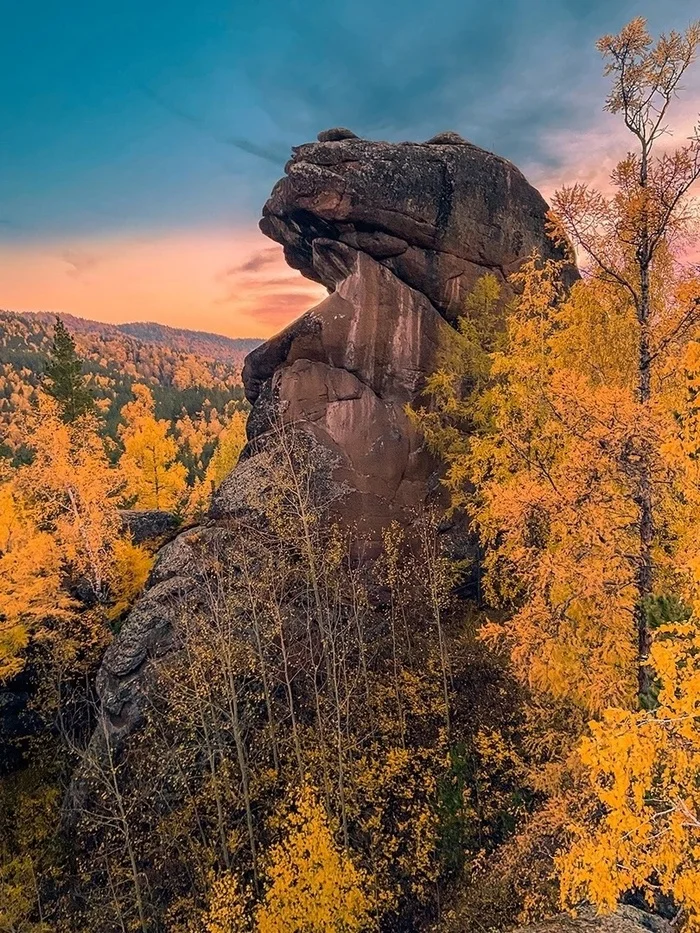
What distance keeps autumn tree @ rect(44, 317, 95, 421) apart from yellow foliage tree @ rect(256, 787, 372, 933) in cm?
2847

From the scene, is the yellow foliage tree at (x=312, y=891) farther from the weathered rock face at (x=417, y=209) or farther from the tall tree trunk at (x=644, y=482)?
the weathered rock face at (x=417, y=209)

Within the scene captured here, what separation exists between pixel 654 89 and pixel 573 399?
16.5 ft

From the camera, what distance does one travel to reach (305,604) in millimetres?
20297

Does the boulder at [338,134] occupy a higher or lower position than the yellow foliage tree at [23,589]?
higher

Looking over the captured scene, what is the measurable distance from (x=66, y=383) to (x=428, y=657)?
27.6 m

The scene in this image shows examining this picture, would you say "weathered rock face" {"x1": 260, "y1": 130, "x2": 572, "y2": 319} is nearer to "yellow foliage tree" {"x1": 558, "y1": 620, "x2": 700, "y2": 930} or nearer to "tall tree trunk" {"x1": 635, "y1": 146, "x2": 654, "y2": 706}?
"tall tree trunk" {"x1": 635, "y1": 146, "x2": 654, "y2": 706}

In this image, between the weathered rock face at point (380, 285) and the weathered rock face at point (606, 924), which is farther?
the weathered rock face at point (380, 285)

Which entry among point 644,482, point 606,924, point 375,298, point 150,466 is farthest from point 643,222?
point 150,466

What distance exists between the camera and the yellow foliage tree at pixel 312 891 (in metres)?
11.9

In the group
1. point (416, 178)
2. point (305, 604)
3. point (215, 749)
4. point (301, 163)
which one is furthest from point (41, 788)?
point (416, 178)

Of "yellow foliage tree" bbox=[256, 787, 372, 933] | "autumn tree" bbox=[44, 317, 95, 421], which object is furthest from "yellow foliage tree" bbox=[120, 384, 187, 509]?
"yellow foliage tree" bbox=[256, 787, 372, 933]

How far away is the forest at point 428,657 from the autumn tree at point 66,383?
705cm

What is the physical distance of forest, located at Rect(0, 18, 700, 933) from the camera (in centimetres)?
862

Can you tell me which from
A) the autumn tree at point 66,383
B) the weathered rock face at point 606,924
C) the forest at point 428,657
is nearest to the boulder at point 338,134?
the forest at point 428,657
